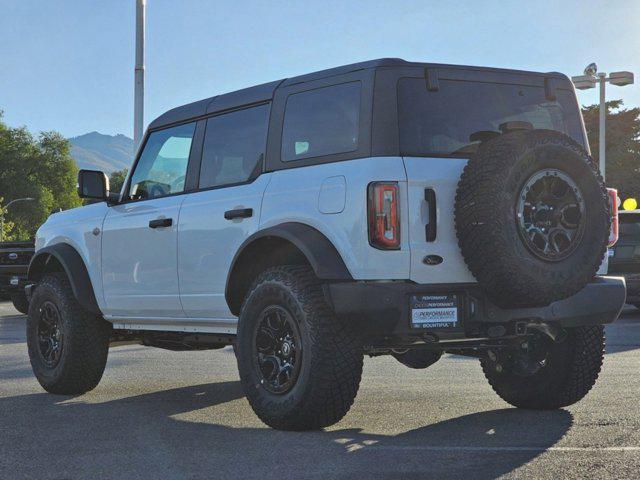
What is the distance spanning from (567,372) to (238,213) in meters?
2.26

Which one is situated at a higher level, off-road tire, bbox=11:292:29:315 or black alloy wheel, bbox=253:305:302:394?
black alloy wheel, bbox=253:305:302:394

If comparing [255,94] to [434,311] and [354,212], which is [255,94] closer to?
[354,212]

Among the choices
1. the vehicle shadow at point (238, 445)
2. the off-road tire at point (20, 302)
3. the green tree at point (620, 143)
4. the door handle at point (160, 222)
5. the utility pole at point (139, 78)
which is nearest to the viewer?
the vehicle shadow at point (238, 445)

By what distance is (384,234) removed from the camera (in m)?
5.48

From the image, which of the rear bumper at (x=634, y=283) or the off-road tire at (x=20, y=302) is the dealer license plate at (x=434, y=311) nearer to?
the rear bumper at (x=634, y=283)

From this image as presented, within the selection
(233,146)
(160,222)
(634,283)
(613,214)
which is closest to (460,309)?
(613,214)

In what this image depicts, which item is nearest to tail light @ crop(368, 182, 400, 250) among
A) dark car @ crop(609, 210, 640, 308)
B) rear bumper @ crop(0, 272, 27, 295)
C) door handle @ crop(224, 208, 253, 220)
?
door handle @ crop(224, 208, 253, 220)

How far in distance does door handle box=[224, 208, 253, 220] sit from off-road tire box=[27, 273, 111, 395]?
2079 millimetres

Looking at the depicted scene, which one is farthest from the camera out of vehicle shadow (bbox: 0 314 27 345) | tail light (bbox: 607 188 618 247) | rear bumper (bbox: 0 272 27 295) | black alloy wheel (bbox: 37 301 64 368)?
rear bumper (bbox: 0 272 27 295)

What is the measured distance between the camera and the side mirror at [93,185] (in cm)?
787

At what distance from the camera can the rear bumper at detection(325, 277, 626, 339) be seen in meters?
5.43

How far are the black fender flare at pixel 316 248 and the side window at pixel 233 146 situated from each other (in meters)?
0.75

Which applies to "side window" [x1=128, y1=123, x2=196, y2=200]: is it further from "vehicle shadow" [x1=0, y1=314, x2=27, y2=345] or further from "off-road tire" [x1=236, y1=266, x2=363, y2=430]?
"vehicle shadow" [x1=0, y1=314, x2=27, y2=345]

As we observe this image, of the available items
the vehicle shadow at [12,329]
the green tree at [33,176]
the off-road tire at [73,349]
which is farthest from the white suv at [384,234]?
the green tree at [33,176]
